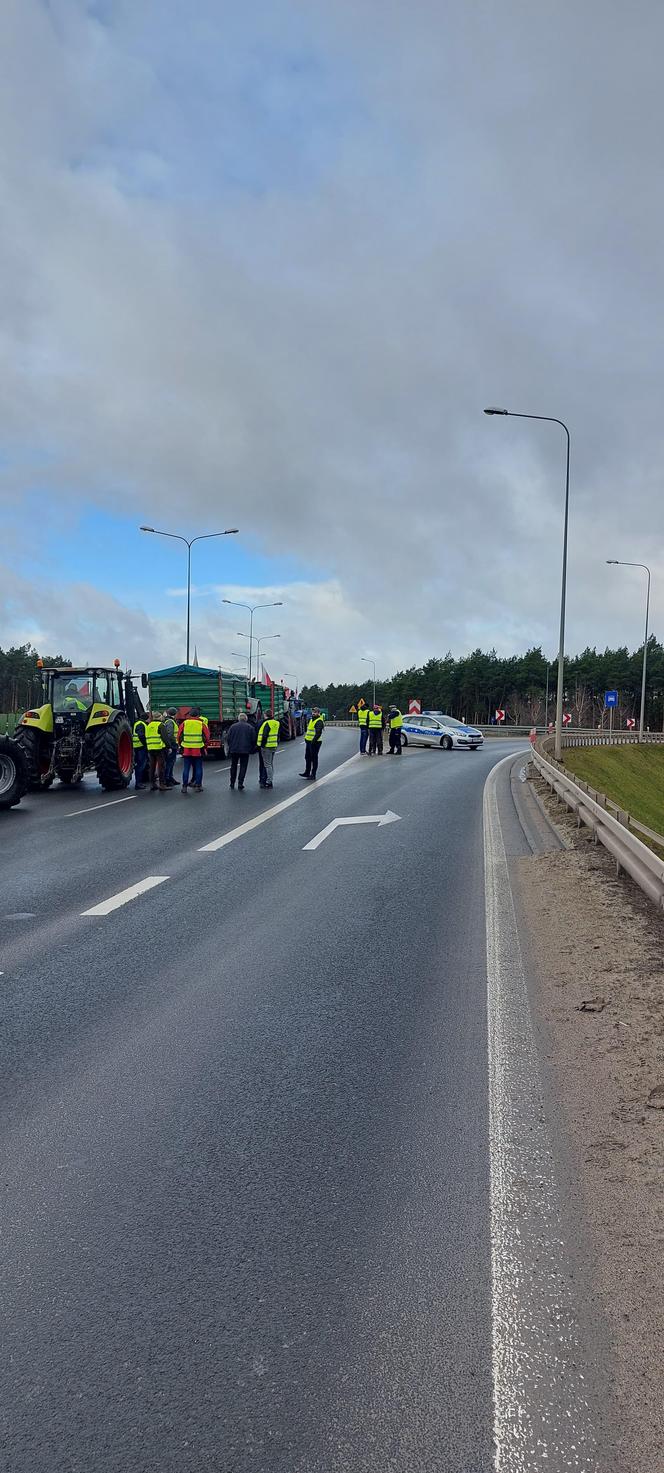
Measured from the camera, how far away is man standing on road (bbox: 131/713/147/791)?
19.8 metres

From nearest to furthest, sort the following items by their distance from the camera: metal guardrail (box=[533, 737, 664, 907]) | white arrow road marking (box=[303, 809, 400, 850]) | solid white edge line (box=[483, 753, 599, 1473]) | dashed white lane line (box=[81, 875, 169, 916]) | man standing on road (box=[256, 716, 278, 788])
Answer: solid white edge line (box=[483, 753, 599, 1473]) → metal guardrail (box=[533, 737, 664, 907]) → dashed white lane line (box=[81, 875, 169, 916]) → white arrow road marking (box=[303, 809, 400, 850]) → man standing on road (box=[256, 716, 278, 788])

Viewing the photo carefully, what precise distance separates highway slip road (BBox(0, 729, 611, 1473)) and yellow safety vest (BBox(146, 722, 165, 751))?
11719 mm

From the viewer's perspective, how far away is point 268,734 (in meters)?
19.8

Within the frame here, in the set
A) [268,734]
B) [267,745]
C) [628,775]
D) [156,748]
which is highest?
[268,734]

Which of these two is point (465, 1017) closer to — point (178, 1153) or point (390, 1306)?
point (178, 1153)

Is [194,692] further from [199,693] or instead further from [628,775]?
[628,775]

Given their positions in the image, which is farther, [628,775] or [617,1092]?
[628,775]

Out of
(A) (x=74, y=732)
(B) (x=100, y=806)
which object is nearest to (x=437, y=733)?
(A) (x=74, y=732)

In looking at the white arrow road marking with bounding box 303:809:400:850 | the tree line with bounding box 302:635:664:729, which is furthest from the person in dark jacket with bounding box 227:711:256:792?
the tree line with bounding box 302:635:664:729

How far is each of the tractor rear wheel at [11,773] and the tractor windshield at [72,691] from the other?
296 centimetres

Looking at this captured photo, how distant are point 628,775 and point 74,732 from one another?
2622cm

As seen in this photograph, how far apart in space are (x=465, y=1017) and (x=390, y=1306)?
278 cm

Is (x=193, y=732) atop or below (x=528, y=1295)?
atop

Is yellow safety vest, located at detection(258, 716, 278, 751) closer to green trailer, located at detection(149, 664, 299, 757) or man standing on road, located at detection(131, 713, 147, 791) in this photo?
man standing on road, located at detection(131, 713, 147, 791)
